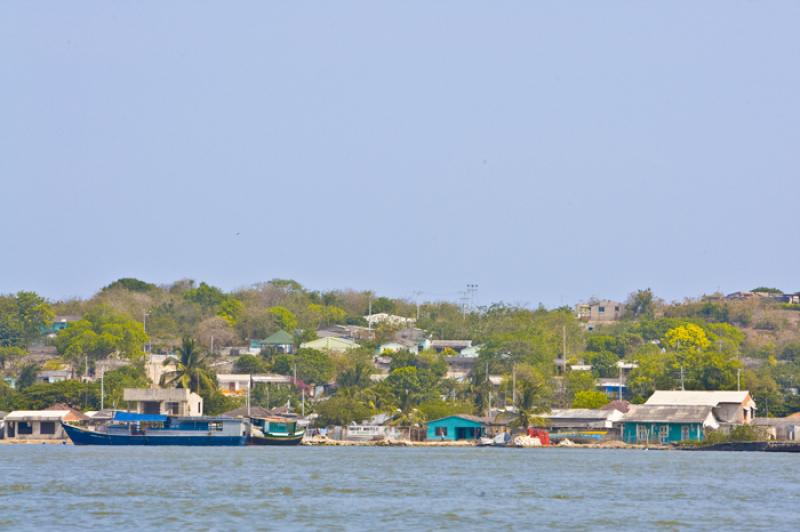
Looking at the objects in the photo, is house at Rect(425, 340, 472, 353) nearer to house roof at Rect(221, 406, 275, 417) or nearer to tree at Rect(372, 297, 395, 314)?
tree at Rect(372, 297, 395, 314)

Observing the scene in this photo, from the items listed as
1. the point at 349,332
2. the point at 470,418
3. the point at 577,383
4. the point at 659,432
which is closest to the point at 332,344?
the point at 349,332

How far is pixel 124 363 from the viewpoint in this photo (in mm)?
98688

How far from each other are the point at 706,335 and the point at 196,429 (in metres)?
50.0

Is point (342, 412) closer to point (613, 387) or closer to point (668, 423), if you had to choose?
point (668, 423)

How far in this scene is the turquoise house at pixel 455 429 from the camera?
264ft

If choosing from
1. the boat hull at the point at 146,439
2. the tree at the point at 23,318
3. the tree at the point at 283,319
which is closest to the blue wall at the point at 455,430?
the boat hull at the point at 146,439

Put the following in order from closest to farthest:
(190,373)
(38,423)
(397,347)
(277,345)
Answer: (38,423) → (190,373) → (277,345) → (397,347)

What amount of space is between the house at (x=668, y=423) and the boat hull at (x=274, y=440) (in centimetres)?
1803

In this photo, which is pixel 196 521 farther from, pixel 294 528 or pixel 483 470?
pixel 483 470

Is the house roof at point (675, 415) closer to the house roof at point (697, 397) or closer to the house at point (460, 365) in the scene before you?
the house roof at point (697, 397)

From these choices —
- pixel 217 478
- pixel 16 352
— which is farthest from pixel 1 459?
pixel 16 352

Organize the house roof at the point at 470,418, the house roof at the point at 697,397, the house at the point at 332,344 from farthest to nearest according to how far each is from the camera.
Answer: the house at the point at 332,344 → the house roof at the point at 470,418 → the house roof at the point at 697,397

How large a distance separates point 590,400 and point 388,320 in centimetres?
4588

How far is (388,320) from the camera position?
424 feet
